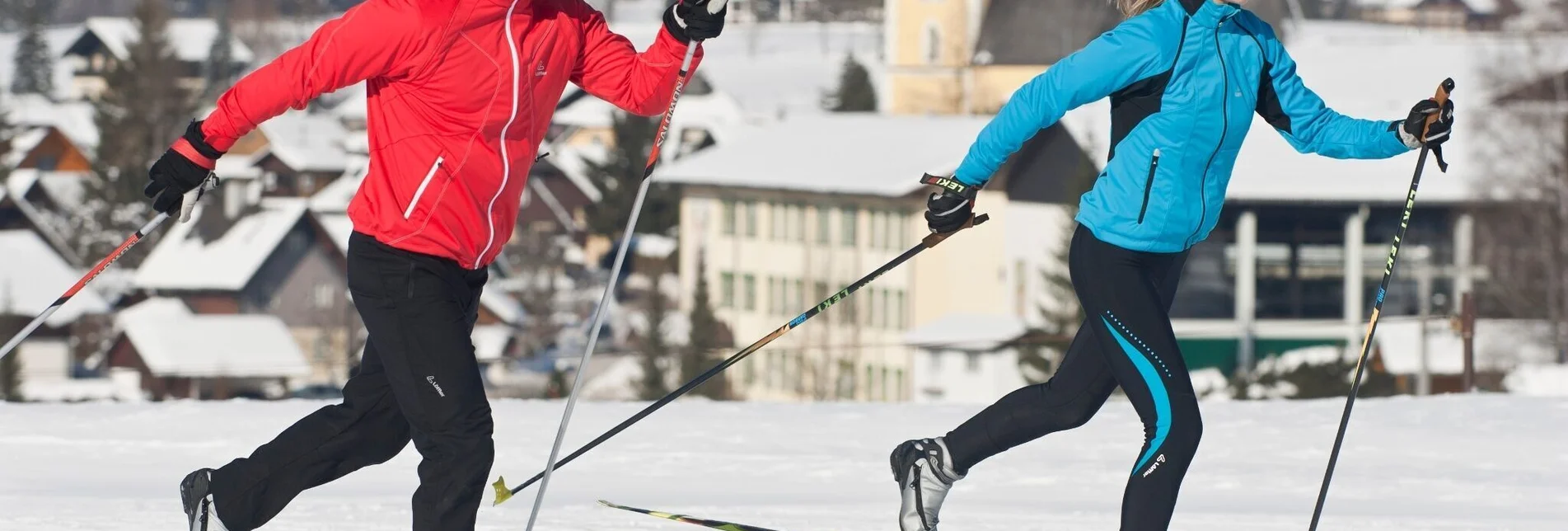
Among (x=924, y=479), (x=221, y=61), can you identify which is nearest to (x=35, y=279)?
(x=924, y=479)

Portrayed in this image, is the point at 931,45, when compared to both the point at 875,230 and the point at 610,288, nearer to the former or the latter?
the point at 875,230

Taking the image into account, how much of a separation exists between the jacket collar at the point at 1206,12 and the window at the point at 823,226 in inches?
1712

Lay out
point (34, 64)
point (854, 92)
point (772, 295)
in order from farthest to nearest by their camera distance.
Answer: point (34, 64) < point (854, 92) < point (772, 295)

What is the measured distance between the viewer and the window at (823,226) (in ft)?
156

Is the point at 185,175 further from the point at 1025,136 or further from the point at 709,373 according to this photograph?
the point at 1025,136

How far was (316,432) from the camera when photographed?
4.06 meters

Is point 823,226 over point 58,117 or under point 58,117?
under

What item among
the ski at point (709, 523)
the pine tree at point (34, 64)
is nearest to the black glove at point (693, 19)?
the ski at point (709, 523)

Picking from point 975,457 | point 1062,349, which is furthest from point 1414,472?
point 1062,349

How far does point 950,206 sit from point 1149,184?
1.29 feet

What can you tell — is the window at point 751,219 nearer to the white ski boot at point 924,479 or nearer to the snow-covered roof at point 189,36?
the snow-covered roof at point 189,36

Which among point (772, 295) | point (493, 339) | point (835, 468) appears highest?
point (835, 468)

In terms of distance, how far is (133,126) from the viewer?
60.4 metres

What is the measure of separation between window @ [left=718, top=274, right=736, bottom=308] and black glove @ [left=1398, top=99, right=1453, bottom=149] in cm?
4553
